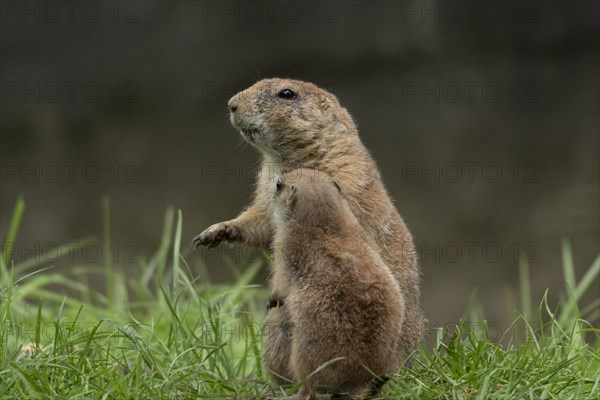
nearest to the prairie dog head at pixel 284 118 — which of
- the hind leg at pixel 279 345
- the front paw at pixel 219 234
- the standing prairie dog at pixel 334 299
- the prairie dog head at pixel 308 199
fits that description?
the front paw at pixel 219 234

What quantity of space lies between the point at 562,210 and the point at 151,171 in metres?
4.43

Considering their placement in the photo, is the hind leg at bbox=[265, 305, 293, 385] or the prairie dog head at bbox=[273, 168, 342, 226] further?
the hind leg at bbox=[265, 305, 293, 385]

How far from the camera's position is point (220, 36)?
1074 cm

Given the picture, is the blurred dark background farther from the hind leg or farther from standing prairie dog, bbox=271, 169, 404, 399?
standing prairie dog, bbox=271, 169, 404, 399

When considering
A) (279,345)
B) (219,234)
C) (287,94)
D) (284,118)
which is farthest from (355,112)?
(279,345)

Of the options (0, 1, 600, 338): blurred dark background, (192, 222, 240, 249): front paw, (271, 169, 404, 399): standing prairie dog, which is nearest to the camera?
(271, 169, 404, 399): standing prairie dog

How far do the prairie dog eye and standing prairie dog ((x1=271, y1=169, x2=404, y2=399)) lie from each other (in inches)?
44.0

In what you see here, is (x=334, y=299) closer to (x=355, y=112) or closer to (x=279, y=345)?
(x=279, y=345)

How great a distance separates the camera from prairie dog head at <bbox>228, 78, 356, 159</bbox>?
564cm

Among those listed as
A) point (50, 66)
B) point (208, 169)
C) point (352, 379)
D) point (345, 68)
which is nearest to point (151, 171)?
point (208, 169)

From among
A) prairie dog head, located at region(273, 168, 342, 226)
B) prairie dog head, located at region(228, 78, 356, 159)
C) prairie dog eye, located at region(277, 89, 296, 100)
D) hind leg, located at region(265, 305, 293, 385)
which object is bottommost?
hind leg, located at region(265, 305, 293, 385)

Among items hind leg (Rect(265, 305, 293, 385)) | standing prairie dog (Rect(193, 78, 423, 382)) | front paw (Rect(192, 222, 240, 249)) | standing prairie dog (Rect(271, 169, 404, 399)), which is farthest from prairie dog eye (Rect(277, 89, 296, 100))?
hind leg (Rect(265, 305, 293, 385))

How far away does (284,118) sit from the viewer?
565 cm

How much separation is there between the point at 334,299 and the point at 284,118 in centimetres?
150
